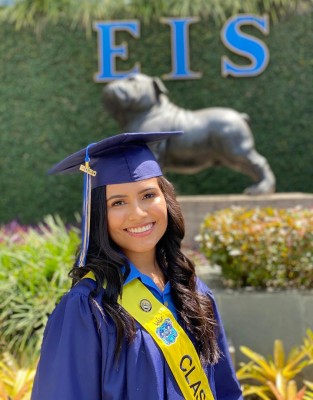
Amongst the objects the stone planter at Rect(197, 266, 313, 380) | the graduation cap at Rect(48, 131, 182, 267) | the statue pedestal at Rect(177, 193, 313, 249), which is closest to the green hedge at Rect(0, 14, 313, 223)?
the statue pedestal at Rect(177, 193, 313, 249)

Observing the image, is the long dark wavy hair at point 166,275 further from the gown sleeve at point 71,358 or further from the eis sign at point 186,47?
the eis sign at point 186,47

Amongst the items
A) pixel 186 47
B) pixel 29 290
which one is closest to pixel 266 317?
pixel 29 290

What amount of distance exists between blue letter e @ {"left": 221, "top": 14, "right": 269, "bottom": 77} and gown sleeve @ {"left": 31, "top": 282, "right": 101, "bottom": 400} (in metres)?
7.05

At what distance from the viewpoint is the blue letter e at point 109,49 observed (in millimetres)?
8039

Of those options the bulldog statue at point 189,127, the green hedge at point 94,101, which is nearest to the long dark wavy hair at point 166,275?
the bulldog statue at point 189,127

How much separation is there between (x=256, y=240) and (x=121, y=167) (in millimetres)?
2117

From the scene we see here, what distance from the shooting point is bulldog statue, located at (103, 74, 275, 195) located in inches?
225

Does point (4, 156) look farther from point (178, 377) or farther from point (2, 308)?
point (178, 377)

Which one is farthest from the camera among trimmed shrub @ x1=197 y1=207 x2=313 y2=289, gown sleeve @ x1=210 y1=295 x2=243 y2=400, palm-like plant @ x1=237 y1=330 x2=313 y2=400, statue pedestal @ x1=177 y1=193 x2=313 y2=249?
statue pedestal @ x1=177 y1=193 x2=313 y2=249

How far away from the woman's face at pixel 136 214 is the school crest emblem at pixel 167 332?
8.9 inches

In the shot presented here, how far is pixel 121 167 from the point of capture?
160cm

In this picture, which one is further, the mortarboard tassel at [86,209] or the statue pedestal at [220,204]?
the statue pedestal at [220,204]

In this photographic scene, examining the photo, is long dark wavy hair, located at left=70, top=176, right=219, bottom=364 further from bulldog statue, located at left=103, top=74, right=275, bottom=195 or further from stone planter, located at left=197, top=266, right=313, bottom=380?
bulldog statue, located at left=103, top=74, right=275, bottom=195

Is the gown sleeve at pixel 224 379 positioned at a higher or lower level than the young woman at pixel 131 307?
lower
